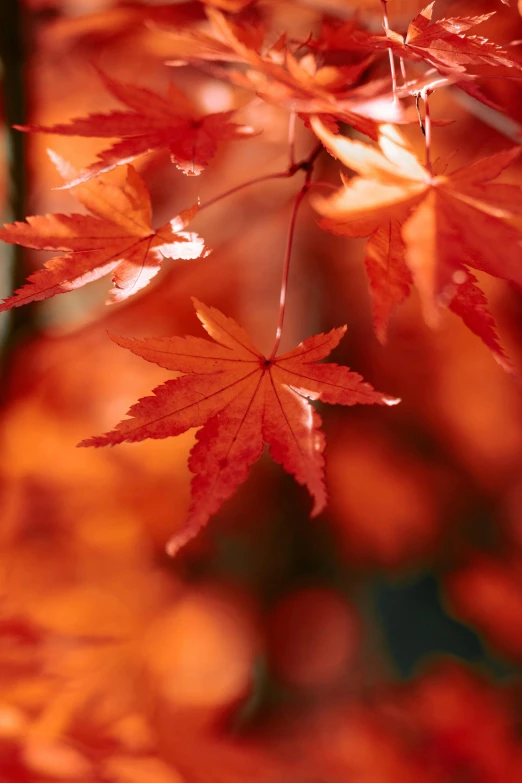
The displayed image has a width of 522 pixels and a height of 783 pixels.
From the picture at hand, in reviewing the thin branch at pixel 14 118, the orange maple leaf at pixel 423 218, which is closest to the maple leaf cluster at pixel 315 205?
the orange maple leaf at pixel 423 218

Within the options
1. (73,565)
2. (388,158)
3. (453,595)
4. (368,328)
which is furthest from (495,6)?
(73,565)

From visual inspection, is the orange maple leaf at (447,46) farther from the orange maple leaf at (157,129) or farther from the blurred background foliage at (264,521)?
the blurred background foliage at (264,521)

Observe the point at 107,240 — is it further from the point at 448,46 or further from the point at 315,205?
the point at 448,46

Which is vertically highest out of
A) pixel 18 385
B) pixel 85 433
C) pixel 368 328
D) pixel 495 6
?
pixel 495 6

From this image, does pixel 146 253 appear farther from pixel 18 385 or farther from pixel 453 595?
pixel 453 595

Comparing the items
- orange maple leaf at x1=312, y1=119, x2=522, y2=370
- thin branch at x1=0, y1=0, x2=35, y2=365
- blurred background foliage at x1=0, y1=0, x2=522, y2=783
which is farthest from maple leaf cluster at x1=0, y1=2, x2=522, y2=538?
blurred background foliage at x1=0, y1=0, x2=522, y2=783

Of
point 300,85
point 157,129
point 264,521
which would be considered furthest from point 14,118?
point 264,521
